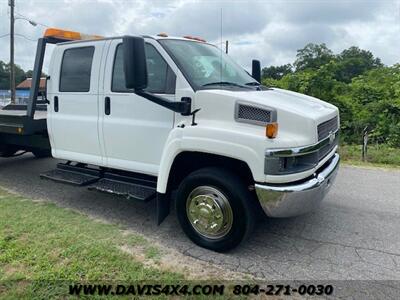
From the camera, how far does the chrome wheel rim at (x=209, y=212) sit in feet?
11.9

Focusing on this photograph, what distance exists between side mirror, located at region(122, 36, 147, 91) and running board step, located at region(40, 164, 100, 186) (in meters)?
1.86

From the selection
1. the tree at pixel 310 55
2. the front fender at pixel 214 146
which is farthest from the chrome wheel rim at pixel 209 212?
the tree at pixel 310 55

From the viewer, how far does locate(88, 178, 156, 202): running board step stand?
4.19m

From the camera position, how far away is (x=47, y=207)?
198 inches

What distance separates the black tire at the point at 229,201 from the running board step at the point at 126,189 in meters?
0.47

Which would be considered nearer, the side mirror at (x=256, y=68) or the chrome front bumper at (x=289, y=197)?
the chrome front bumper at (x=289, y=197)

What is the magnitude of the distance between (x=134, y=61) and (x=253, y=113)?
47.5 inches

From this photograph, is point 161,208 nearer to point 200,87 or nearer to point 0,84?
point 200,87

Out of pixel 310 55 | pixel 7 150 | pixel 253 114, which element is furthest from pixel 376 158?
pixel 310 55

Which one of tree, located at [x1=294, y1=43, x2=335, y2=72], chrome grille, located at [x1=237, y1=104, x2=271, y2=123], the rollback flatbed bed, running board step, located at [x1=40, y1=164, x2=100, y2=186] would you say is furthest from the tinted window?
tree, located at [x1=294, y1=43, x2=335, y2=72]

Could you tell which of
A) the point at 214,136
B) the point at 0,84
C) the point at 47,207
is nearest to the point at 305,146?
the point at 214,136

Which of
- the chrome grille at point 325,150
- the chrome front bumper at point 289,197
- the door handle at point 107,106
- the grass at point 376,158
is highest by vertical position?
the door handle at point 107,106

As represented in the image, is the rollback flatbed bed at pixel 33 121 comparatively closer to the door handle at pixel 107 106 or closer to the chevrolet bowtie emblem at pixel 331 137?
the door handle at pixel 107 106

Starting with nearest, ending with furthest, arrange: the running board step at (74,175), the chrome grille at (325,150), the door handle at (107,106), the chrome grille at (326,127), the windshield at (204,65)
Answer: the chrome grille at (326,127) → the chrome grille at (325,150) → the windshield at (204,65) → the door handle at (107,106) → the running board step at (74,175)
